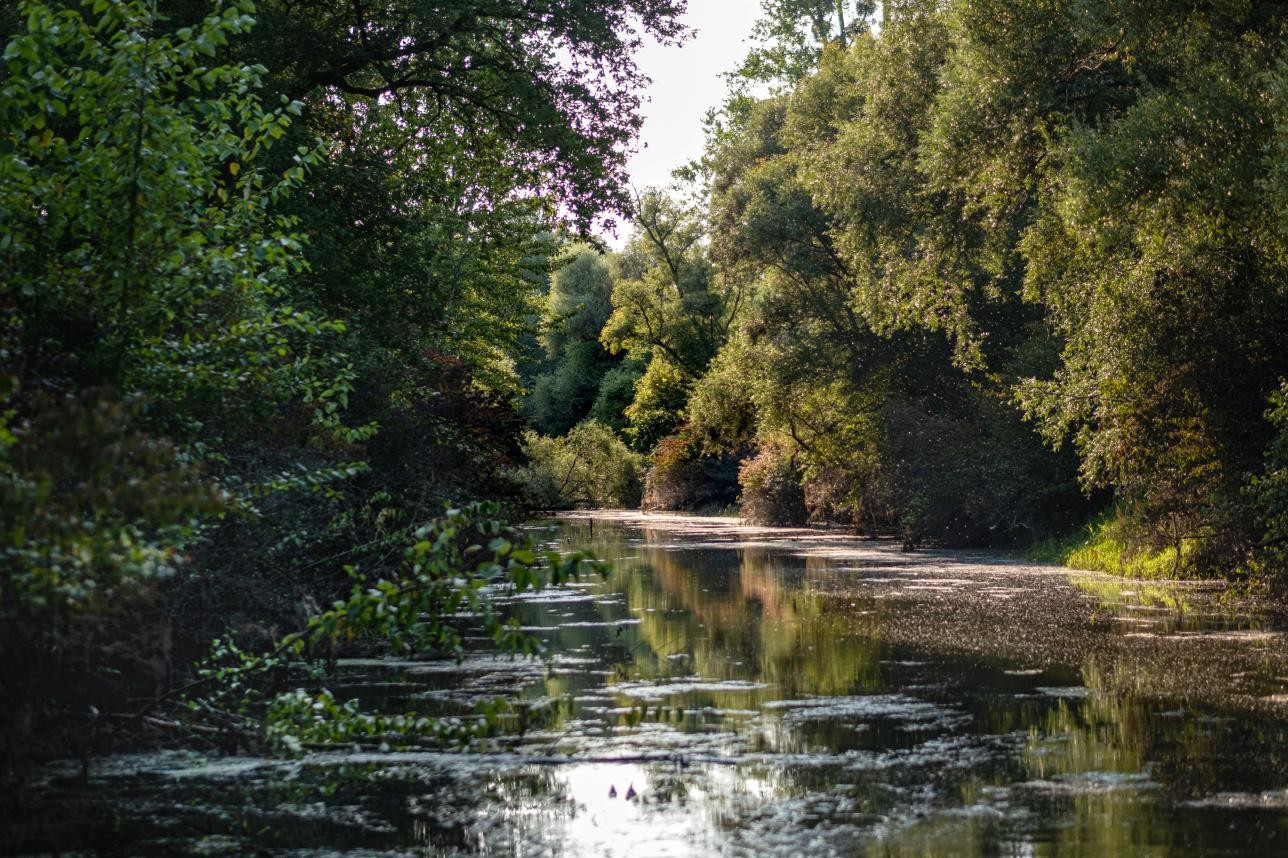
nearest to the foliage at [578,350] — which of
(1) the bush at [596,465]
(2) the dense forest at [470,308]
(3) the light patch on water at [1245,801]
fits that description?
(1) the bush at [596,465]

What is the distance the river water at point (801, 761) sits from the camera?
297 inches

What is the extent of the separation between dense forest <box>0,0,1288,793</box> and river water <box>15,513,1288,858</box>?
0.56m

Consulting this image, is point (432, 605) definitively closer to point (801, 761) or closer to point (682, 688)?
point (801, 761)

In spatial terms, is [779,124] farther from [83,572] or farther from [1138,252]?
[83,572]

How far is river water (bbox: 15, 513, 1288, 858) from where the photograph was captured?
755 centimetres

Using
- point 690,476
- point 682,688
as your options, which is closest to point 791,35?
point 690,476

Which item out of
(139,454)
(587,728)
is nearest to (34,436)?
(139,454)

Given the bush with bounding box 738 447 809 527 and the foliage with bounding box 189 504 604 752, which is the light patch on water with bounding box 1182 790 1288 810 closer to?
the foliage with bounding box 189 504 604 752

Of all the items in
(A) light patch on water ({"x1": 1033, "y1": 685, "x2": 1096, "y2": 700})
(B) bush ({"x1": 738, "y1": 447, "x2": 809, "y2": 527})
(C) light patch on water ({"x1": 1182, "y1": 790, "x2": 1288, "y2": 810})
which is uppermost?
(B) bush ({"x1": 738, "y1": 447, "x2": 809, "y2": 527})

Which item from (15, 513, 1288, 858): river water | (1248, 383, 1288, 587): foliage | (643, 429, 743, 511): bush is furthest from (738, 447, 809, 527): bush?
(15, 513, 1288, 858): river water

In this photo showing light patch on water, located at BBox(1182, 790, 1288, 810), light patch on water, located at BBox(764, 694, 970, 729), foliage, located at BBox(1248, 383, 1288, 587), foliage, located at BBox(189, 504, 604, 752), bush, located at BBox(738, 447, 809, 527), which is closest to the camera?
foliage, located at BBox(189, 504, 604, 752)

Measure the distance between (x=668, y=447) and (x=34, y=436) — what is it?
57.5m

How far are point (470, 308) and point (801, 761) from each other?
33.3m

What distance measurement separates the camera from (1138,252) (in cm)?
1972
